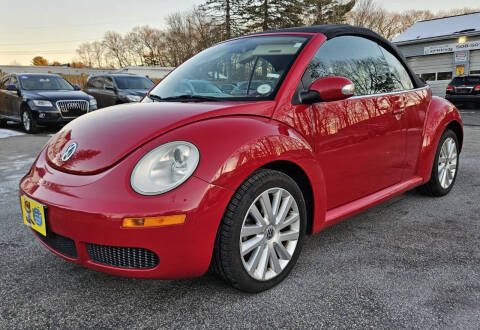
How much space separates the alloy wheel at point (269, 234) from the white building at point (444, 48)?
72.7 feet

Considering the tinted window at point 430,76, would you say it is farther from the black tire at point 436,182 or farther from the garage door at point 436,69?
the black tire at point 436,182

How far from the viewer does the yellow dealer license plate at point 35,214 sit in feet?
6.63

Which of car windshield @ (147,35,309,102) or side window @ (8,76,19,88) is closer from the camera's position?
car windshield @ (147,35,309,102)

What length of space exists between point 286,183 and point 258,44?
3.84 feet

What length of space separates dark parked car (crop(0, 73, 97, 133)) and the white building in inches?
715

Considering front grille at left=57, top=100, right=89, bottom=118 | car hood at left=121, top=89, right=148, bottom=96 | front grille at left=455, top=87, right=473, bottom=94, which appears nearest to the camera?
front grille at left=57, top=100, right=89, bottom=118

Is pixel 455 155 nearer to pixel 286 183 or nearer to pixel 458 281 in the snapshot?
pixel 458 281

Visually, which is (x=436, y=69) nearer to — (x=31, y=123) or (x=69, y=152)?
(x=31, y=123)

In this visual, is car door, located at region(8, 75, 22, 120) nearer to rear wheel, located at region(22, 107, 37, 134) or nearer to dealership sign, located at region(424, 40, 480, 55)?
rear wheel, located at region(22, 107, 37, 134)

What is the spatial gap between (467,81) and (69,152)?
1685 centimetres

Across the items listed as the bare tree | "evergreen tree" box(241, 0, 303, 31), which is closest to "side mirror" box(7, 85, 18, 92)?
"evergreen tree" box(241, 0, 303, 31)

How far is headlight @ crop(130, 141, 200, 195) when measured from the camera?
185 centimetres

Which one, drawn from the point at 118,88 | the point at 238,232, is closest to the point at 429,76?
the point at 118,88

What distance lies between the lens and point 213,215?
188 cm
